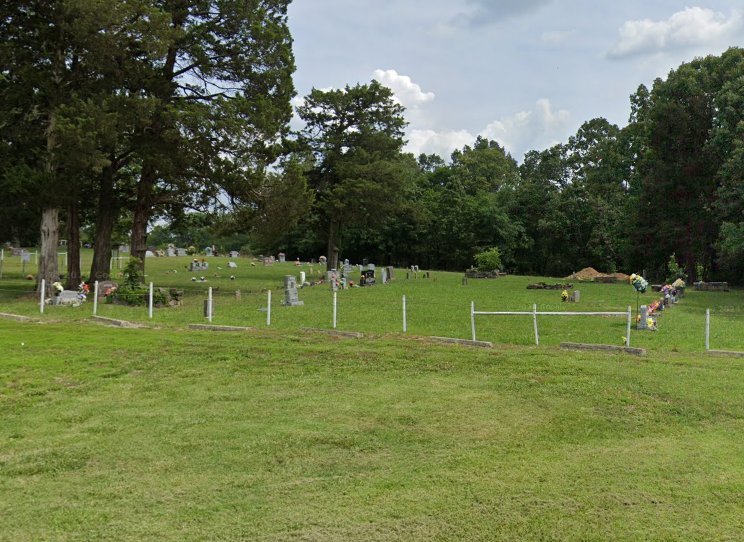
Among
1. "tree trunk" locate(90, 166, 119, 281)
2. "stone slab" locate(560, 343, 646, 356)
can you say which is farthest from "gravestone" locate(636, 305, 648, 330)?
"tree trunk" locate(90, 166, 119, 281)

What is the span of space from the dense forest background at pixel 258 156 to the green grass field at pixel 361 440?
12.4 meters

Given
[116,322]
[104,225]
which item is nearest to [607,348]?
[116,322]

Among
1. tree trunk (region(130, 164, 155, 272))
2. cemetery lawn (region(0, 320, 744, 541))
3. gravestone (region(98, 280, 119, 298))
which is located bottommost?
cemetery lawn (region(0, 320, 744, 541))

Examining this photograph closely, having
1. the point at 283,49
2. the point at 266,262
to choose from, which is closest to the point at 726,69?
the point at 283,49

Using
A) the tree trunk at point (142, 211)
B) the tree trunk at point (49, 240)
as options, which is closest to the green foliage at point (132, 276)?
the tree trunk at point (49, 240)

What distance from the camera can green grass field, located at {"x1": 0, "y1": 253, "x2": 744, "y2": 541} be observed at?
484 cm

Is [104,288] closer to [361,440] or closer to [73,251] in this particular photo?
[73,251]

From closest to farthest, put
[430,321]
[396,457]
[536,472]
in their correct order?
[536,472]
[396,457]
[430,321]

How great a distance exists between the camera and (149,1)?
2294 cm

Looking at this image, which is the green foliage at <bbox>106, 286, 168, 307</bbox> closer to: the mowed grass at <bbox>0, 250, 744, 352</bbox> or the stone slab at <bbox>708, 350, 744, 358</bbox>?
the mowed grass at <bbox>0, 250, 744, 352</bbox>

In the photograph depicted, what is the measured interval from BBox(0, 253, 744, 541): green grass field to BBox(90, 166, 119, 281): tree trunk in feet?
46.1

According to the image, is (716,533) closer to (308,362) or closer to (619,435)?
(619,435)

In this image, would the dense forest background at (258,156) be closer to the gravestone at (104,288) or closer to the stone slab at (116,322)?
the gravestone at (104,288)

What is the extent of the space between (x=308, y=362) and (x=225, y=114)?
1647cm
